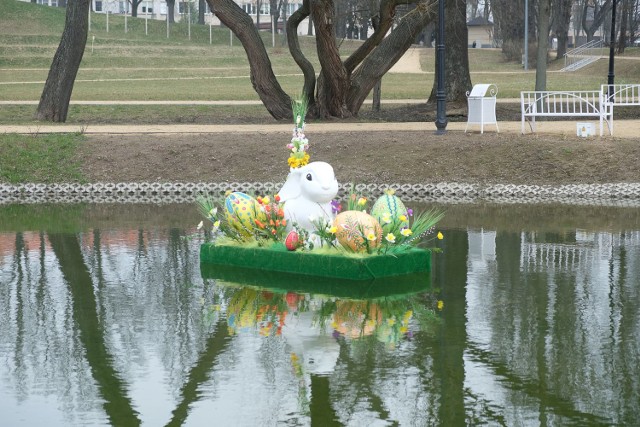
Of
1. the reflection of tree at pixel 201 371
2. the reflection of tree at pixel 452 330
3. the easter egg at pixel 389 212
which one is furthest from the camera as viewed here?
the easter egg at pixel 389 212

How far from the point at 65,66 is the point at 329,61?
6445 mm

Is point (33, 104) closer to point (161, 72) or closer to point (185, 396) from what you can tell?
point (161, 72)

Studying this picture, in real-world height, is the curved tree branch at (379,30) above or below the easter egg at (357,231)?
above

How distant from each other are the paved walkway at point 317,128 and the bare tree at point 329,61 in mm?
1309

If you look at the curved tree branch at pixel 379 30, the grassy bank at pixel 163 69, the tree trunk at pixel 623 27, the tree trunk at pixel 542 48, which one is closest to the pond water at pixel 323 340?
the curved tree branch at pixel 379 30

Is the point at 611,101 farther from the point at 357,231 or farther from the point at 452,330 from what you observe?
the point at 452,330

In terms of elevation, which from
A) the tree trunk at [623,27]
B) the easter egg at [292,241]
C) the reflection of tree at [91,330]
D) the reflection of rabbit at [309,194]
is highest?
the tree trunk at [623,27]

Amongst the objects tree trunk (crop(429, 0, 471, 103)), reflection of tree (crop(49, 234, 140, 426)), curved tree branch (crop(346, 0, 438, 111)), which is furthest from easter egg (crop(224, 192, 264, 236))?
tree trunk (crop(429, 0, 471, 103))

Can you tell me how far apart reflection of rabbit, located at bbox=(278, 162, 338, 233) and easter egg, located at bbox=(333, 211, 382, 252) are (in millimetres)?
446

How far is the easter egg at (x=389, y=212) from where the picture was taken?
42.9 feet

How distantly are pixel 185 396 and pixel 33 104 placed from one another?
Result: 28252 mm

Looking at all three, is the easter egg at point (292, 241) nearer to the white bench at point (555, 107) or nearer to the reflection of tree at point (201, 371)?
the reflection of tree at point (201, 371)

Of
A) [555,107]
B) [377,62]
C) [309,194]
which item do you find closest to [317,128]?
[377,62]

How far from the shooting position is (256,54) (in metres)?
28.1
